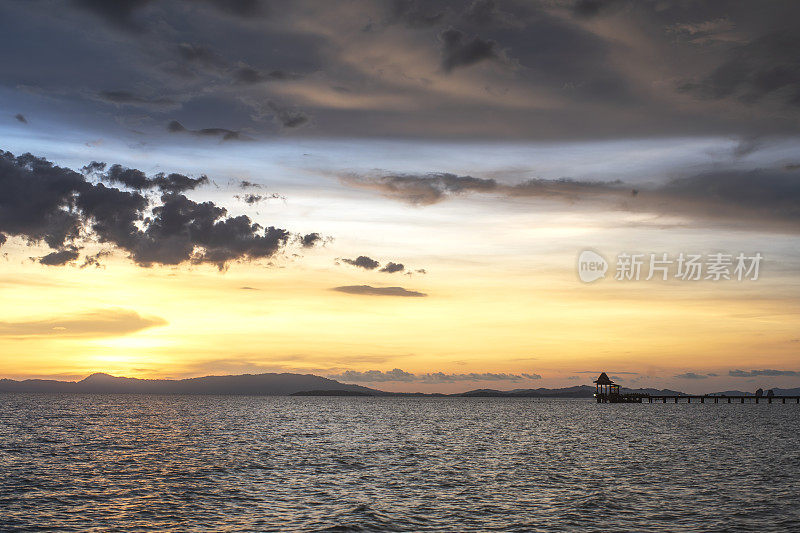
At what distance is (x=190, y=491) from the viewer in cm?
4125

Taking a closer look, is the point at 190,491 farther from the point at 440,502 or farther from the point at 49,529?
the point at 440,502

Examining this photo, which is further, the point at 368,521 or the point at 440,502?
the point at 440,502

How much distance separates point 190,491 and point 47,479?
39.8 feet

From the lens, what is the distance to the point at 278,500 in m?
37.9

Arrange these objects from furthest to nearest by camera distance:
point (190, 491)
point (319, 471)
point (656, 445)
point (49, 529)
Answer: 1. point (656, 445)
2. point (319, 471)
3. point (190, 491)
4. point (49, 529)

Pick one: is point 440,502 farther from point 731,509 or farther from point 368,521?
point 731,509

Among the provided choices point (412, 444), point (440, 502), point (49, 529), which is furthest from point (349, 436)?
point (49, 529)

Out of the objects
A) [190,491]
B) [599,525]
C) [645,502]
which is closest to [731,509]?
[645,502]

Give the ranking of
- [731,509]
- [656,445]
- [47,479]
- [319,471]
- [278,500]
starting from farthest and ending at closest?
[656,445] → [319,471] → [47,479] → [278,500] → [731,509]

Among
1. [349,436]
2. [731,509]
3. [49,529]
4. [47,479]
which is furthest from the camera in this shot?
[349,436]

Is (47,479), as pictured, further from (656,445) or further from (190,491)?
(656,445)

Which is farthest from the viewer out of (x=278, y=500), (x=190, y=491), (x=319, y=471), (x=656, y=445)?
(x=656, y=445)

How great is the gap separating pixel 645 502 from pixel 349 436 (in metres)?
54.0

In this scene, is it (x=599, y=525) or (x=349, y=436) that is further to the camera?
(x=349, y=436)
